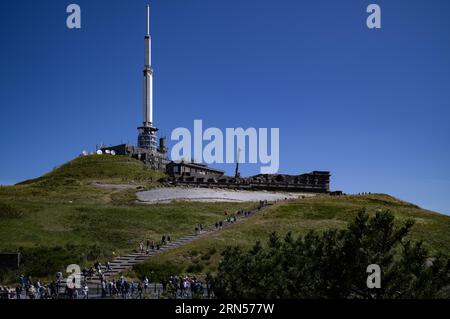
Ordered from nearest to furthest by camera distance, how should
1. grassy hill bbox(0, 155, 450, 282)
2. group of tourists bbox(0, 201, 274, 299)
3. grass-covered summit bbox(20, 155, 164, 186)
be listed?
group of tourists bbox(0, 201, 274, 299)
grassy hill bbox(0, 155, 450, 282)
grass-covered summit bbox(20, 155, 164, 186)

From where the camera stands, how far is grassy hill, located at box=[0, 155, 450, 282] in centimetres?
5204

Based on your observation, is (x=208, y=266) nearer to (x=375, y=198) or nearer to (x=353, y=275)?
(x=353, y=275)

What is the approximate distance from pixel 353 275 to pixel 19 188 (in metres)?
84.2

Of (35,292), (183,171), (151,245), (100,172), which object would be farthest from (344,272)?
(183,171)

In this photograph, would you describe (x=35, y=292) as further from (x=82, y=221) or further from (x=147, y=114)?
(x=147, y=114)

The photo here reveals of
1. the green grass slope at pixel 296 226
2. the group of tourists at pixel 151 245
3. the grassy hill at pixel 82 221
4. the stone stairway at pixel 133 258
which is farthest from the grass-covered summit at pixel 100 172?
the group of tourists at pixel 151 245

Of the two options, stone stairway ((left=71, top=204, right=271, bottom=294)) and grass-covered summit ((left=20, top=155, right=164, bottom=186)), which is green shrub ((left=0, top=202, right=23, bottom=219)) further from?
grass-covered summit ((left=20, top=155, right=164, bottom=186))

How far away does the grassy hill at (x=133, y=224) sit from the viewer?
5204cm

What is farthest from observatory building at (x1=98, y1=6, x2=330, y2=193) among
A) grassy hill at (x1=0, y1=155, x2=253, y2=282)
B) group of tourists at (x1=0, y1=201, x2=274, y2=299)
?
group of tourists at (x1=0, y1=201, x2=274, y2=299)

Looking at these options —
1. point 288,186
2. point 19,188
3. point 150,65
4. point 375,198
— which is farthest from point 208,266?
point 150,65

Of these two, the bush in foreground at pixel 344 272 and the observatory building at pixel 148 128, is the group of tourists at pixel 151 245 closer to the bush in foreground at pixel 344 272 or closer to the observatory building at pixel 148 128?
the bush in foreground at pixel 344 272

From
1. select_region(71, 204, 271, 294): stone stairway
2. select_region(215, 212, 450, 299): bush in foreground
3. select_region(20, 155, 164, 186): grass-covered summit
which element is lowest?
select_region(71, 204, 271, 294): stone stairway

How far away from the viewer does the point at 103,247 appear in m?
56.5
